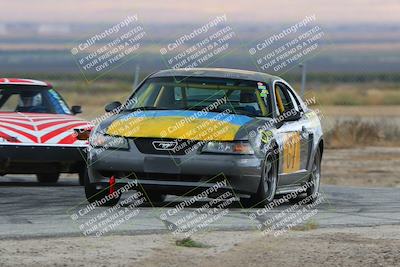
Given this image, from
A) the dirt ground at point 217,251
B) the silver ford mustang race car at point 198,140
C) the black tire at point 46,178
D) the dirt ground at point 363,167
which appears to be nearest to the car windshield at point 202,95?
the silver ford mustang race car at point 198,140

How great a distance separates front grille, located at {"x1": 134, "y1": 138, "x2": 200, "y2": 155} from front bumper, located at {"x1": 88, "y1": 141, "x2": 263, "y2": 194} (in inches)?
1.7

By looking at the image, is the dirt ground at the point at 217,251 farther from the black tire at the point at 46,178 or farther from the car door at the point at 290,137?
the black tire at the point at 46,178

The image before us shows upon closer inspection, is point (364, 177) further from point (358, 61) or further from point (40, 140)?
point (358, 61)

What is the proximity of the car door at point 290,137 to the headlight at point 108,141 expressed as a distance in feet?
5.94

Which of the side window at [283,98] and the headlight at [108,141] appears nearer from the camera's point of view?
the headlight at [108,141]

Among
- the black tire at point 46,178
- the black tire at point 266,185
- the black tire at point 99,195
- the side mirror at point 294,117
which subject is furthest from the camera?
the black tire at point 46,178

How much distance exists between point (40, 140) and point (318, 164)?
135 inches

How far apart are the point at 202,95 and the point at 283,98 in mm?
1388

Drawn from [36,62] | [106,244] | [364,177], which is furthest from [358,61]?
[106,244]

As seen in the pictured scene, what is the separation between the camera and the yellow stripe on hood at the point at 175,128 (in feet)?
43.4

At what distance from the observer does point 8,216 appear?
41.0 ft

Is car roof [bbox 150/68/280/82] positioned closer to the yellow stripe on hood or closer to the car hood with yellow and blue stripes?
the car hood with yellow and blue stripes

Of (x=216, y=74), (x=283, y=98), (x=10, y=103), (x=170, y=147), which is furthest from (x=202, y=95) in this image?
(x=10, y=103)

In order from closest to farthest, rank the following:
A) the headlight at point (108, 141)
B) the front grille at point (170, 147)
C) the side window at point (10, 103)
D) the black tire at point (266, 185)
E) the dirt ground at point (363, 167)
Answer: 1. the front grille at point (170, 147)
2. the headlight at point (108, 141)
3. the black tire at point (266, 185)
4. the side window at point (10, 103)
5. the dirt ground at point (363, 167)
